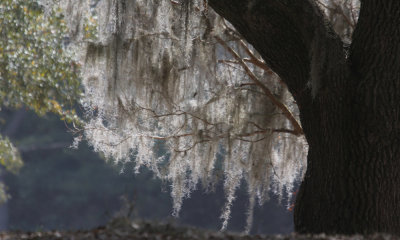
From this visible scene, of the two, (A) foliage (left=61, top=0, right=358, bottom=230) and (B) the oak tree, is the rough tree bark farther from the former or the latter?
(A) foliage (left=61, top=0, right=358, bottom=230)

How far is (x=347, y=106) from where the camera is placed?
294 centimetres

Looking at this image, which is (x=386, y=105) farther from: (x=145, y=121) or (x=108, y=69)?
(x=145, y=121)

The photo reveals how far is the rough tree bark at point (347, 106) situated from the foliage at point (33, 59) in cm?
382

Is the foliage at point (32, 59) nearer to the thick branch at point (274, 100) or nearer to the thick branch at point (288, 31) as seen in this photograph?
the thick branch at point (274, 100)

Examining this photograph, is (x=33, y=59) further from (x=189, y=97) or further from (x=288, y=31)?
(x=288, y=31)

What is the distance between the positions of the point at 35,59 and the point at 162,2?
296 cm

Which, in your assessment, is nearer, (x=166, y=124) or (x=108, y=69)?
(x=108, y=69)

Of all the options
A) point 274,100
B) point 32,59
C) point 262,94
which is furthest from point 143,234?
point 32,59

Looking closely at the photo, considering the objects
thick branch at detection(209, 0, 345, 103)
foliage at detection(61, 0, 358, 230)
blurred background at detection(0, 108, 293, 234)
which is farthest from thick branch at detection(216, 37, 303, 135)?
blurred background at detection(0, 108, 293, 234)

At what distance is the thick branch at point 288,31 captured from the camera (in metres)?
2.96

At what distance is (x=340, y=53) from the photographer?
2994 mm

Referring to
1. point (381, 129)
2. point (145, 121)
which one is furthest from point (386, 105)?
point (145, 121)

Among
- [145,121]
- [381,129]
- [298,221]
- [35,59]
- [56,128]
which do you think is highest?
[56,128]

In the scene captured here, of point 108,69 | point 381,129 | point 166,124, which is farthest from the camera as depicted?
point 166,124
